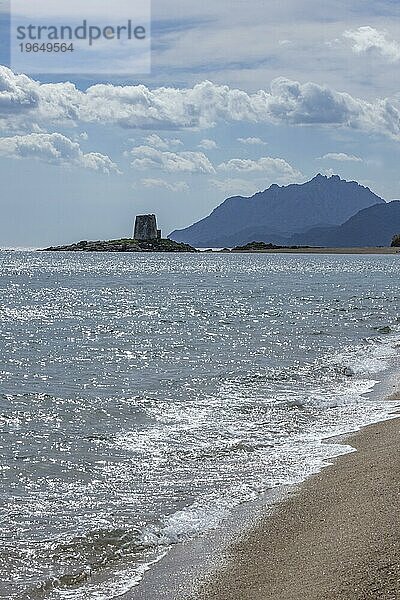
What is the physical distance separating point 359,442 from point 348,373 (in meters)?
10.3

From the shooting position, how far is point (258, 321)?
154 feet

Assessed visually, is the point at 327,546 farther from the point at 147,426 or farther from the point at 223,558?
the point at 147,426

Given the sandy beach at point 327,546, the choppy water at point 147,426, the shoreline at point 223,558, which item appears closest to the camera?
the sandy beach at point 327,546

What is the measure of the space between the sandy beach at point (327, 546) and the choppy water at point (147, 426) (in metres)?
1.10

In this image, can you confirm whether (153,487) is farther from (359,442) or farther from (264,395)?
(264,395)

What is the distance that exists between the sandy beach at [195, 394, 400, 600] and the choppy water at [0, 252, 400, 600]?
1.10 m

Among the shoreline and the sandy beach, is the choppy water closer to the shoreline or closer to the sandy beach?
the shoreline

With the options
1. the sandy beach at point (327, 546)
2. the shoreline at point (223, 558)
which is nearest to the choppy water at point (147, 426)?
the shoreline at point (223, 558)

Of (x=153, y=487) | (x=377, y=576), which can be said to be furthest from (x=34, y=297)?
(x=377, y=576)

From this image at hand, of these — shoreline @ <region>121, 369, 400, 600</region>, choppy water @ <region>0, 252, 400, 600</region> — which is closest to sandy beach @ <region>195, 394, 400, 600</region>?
shoreline @ <region>121, 369, 400, 600</region>

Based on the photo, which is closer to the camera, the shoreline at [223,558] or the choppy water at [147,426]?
the shoreline at [223,558]

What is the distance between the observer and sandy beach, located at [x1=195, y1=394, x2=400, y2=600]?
336 inches

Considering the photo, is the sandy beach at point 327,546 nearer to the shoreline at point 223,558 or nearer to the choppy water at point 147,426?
the shoreline at point 223,558

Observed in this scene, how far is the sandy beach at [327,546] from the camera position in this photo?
8531 millimetres
